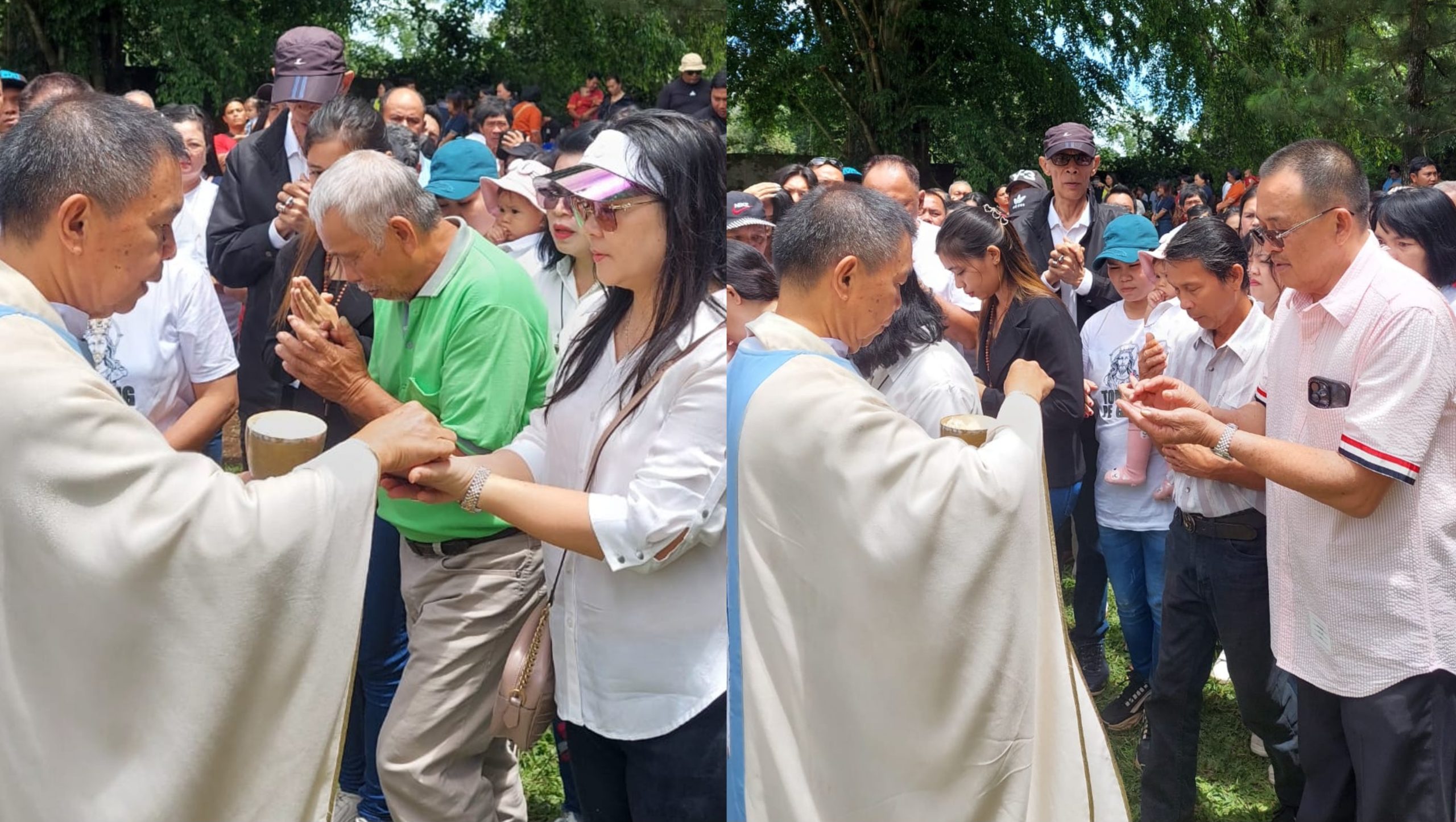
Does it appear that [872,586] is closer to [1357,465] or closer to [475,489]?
[475,489]

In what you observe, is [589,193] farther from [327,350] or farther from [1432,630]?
[1432,630]

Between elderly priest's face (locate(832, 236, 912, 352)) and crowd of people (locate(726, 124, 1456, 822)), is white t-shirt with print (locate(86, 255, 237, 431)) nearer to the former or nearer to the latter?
crowd of people (locate(726, 124, 1456, 822))

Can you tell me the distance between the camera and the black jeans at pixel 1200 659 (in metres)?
3.07

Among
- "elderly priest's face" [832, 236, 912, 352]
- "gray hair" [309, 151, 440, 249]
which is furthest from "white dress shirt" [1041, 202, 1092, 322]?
"gray hair" [309, 151, 440, 249]

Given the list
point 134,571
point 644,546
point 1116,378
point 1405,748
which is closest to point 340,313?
point 134,571

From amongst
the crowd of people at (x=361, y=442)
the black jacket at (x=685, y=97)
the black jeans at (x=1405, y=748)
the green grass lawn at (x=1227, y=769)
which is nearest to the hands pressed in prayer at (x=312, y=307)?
the crowd of people at (x=361, y=442)

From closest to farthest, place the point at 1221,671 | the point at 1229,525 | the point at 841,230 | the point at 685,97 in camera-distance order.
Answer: the point at 841,230 < the point at 685,97 < the point at 1229,525 < the point at 1221,671

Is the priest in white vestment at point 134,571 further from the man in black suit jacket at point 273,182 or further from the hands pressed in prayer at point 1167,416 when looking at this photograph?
the hands pressed in prayer at point 1167,416

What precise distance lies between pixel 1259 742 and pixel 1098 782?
1.57 m

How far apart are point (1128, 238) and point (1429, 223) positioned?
0.94m

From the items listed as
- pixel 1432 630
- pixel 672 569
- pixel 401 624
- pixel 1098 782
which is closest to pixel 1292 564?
pixel 1432 630

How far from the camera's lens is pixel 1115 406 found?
2742 millimetres

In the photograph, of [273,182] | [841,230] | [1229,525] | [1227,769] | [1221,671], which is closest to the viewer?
[841,230]

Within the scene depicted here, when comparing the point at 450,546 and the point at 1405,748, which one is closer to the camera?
the point at 450,546
